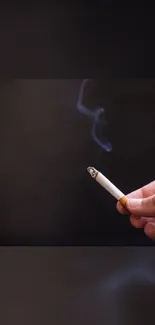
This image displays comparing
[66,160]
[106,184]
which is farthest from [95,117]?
[106,184]

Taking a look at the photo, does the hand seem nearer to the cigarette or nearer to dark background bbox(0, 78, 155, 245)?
the cigarette

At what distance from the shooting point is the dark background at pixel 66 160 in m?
0.94

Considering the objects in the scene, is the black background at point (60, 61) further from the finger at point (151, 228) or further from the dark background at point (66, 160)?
the finger at point (151, 228)

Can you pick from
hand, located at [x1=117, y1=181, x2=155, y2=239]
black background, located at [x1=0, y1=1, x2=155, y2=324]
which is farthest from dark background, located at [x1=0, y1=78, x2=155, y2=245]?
hand, located at [x1=117, y1=181, x2=155, y2=239]

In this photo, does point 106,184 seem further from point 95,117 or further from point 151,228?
point 95,117

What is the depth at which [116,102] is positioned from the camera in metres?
0.94

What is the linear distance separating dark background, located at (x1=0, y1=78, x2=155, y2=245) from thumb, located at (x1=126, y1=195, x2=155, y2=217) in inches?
13.0
